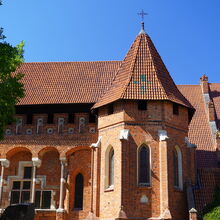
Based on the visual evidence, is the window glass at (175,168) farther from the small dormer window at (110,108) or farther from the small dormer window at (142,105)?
the small dormer window at (110,108)

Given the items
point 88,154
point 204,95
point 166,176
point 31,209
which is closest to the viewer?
point 31,209

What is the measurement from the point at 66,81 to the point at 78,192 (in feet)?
20.2

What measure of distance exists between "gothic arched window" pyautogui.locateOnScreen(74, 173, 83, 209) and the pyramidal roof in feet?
11.6

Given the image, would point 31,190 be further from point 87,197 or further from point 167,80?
point 167,80

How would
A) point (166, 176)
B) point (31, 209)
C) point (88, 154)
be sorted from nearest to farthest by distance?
point (31, 209) < point (166, 176) < point (88, 154)

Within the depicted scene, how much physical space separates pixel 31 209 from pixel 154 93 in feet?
24.8

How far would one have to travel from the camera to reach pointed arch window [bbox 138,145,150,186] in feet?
55.6

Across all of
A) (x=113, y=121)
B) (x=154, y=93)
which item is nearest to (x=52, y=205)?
(x=113, y=121)

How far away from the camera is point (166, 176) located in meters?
16.6

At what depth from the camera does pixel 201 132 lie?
958 inches

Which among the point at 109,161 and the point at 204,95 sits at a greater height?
the point at 204,95

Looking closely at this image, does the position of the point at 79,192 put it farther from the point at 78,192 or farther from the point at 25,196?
the point at 25,196

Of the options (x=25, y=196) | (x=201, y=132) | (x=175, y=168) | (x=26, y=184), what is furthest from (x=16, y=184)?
(x=201, y=132)

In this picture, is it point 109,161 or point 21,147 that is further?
point 21,147
